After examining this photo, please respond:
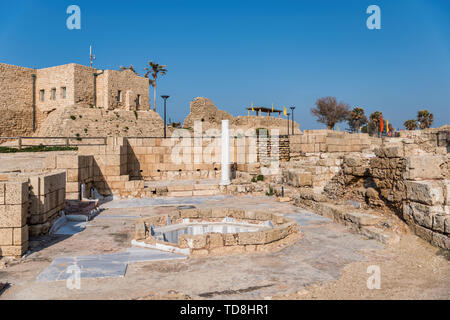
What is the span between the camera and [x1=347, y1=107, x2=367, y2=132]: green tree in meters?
50.8

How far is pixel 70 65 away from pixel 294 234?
1326 inches

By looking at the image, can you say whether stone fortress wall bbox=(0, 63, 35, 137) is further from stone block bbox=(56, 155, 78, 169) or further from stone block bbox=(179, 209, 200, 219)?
stone block bbox=(179, 209, 200, 219)

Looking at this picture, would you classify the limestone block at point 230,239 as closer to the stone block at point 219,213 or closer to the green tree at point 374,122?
the stone block at point 219,213

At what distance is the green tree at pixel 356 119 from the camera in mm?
50763

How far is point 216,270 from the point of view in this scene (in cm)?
471

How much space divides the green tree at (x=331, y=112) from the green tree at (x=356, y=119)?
1.68 metres

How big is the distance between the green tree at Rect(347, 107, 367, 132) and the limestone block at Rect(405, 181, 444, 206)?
46.7 meters

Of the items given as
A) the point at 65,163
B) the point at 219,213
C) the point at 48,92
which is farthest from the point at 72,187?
the point at 48,92

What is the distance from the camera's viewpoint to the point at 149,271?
15.3ft

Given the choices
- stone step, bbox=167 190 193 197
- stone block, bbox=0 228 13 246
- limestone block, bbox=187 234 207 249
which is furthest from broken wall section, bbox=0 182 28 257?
stone step, bbox=167 190 193 197

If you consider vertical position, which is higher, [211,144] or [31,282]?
[211,144]

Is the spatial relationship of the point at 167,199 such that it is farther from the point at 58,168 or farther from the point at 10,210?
the point at 10,210

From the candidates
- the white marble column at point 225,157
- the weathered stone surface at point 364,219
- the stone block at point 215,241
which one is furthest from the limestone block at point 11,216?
the white marble column at point 225,157

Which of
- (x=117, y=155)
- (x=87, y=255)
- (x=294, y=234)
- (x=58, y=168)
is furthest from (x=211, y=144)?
(x=87, y=255)
